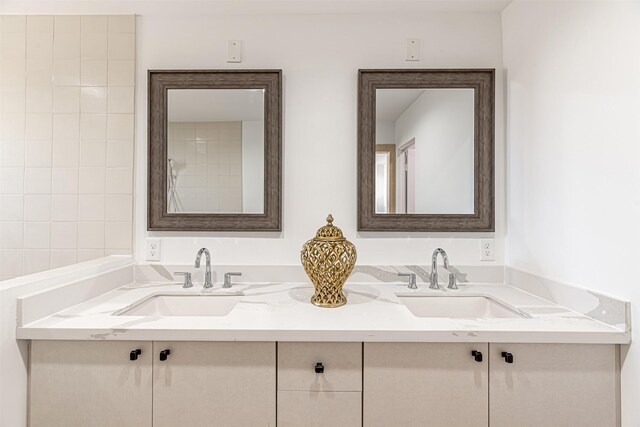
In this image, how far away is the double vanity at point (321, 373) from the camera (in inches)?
42.9

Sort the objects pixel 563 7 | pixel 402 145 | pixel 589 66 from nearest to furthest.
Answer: pixel 589 66, pixel 563 7, pixel 402 145

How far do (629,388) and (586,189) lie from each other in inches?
25.2

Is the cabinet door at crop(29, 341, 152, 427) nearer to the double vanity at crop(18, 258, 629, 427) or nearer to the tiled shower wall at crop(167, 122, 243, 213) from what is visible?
the double vanity at crop(18, 258, 629, 427)

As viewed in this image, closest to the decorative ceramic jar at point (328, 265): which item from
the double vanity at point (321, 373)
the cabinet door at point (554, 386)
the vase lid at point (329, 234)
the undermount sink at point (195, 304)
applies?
the vase lid at point (329, 234)

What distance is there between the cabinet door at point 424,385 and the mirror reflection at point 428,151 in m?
0.77

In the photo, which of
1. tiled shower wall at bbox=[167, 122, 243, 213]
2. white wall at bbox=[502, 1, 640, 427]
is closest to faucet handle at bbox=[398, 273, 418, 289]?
white wall at bbox=[502, 1, 640, 427]

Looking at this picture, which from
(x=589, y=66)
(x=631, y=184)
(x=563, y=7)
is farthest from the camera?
(x=563, y=7)

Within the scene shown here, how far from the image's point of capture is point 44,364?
1.13 m

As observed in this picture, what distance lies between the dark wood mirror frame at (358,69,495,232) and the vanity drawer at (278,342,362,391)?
0.80m

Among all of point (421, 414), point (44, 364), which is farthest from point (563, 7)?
point (44, 364)

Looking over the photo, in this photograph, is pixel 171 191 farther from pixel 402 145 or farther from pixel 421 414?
pixel 421 414

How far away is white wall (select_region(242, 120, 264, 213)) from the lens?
1.74 meters

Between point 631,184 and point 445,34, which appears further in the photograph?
point 445,34

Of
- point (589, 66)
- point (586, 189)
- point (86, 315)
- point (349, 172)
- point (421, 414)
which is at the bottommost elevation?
point (421, 414)
